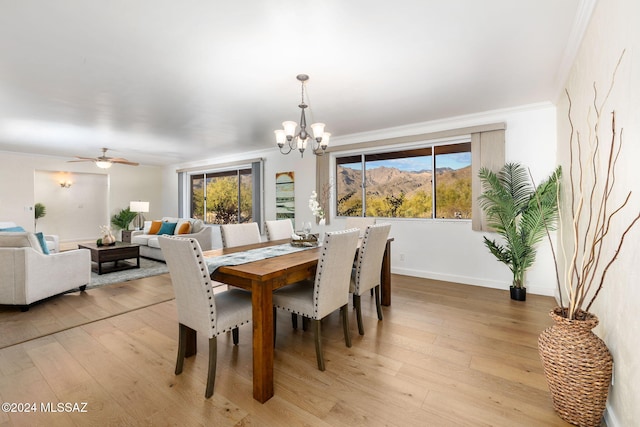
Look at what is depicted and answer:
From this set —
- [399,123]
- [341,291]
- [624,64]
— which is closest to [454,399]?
[341,291]

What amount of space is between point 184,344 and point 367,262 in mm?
1533

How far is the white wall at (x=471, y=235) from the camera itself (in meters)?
3.52

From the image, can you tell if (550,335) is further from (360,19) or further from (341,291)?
(360,19)

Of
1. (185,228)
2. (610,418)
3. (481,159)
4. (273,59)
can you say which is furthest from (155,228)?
(610,418)

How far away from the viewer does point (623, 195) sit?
142 centimetres

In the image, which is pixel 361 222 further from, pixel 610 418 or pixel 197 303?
pixel 610 418

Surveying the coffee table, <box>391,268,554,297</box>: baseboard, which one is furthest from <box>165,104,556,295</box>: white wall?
the coffee table

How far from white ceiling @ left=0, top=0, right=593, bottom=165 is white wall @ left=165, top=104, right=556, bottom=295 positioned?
224 mm

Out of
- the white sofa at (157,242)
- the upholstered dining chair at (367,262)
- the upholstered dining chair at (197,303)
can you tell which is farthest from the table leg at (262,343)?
the white sofa at (157,242)

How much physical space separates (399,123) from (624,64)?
2952mm

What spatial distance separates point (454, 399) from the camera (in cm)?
171

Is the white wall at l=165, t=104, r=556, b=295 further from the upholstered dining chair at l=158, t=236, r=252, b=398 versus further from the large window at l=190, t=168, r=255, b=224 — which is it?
the upholstered dining chair at l=158, t=236, r=252, b=398

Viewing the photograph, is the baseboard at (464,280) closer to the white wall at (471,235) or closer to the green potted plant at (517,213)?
the white wall at (471,235)

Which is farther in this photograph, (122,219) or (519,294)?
(122,219)
